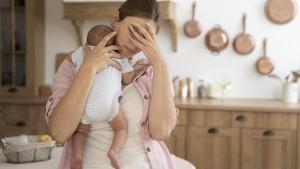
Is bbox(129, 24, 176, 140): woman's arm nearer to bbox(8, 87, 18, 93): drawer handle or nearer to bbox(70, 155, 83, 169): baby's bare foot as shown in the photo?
bbox(70, 155, 83, 169): baby's bare foot

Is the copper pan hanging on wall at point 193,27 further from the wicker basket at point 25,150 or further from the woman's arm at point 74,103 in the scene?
the woman's arm at point 74,103

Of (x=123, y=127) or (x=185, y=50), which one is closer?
(x=123, y=127)

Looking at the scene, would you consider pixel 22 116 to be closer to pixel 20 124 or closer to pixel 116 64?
pixel 20 124

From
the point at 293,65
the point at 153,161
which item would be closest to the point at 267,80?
the point at 293,65

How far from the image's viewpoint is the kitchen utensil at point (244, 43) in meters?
4.01

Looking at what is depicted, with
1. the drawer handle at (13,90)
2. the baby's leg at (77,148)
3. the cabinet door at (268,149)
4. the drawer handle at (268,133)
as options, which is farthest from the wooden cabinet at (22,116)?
the baby's leg at (77,148)

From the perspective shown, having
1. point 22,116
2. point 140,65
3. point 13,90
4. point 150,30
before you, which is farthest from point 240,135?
point 150,30

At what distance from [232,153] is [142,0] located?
241cm

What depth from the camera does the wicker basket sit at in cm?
193

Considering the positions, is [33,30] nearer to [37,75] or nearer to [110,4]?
[37,75]

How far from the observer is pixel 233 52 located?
13.3 feet

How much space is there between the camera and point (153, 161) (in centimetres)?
137

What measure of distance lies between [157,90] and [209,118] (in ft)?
7.45

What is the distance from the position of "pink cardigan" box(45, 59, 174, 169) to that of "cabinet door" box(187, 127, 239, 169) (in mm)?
2172
